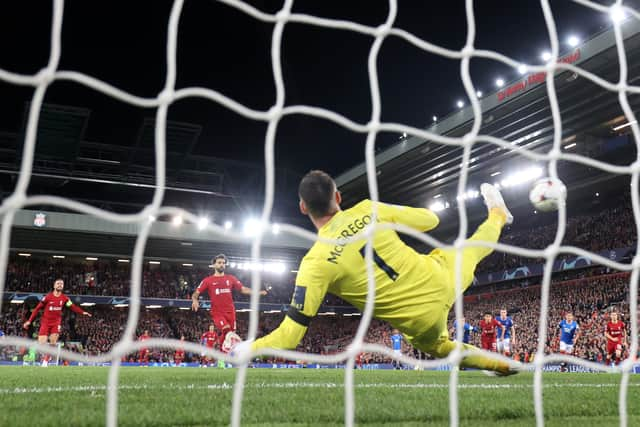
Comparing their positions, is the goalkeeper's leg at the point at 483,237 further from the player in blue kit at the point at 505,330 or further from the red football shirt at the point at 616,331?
the red football shirt at the point at 616,331

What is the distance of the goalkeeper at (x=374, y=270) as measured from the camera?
3428mm

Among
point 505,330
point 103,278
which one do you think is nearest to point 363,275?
point 505,330

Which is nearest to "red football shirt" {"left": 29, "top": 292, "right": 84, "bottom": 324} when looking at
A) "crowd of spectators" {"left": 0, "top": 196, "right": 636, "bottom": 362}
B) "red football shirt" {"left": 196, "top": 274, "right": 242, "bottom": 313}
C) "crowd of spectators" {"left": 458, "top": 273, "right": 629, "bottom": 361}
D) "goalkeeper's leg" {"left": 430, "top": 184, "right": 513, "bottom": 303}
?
"red football shirt" {"left": 196, "top": 274, "right": 242, "bottom": 313}

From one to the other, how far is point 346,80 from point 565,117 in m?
9.14

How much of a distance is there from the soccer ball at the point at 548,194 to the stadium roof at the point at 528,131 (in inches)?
572

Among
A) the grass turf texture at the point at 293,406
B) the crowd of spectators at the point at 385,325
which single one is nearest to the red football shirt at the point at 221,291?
the grass turf texture at the point at 293,406

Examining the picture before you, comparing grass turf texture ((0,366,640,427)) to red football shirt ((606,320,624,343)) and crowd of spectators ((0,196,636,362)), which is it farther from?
crowd of spectators ((0,196,636,362))

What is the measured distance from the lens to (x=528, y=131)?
866 inches

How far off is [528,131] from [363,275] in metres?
20.4

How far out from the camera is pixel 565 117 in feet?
68.4

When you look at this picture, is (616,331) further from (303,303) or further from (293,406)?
(303,303)

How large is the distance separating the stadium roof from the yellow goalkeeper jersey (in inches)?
602

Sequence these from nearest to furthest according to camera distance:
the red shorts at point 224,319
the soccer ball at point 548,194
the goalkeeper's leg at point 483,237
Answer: the soccer ball at point 548,194, the goalkeeper's leg at point 483,237, the red shorts at point 224,319

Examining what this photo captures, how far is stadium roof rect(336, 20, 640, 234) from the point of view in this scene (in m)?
17.7
